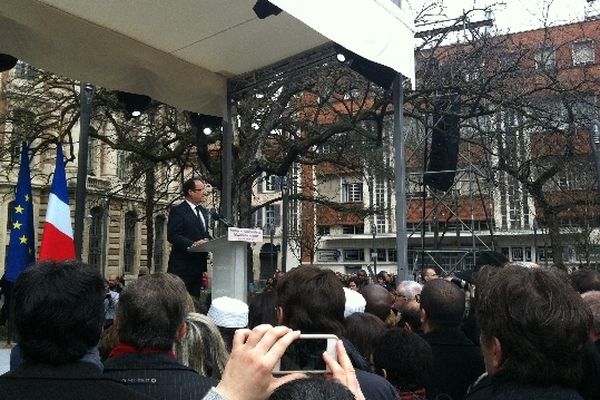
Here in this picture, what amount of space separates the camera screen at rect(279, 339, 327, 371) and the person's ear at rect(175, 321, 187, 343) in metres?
1.12

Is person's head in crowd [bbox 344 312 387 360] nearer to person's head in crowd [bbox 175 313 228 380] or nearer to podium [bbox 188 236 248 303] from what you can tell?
person's head in crowd [bbox 175 313 228 380]

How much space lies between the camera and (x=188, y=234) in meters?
5.54

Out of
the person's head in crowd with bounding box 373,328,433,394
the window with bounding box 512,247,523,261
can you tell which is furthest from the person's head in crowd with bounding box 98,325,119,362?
the window with bounding box 512,247,523,261

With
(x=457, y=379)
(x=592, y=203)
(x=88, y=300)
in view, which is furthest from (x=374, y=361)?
(x=592, y=203)

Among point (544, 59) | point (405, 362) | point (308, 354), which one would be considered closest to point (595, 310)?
point (405, 362)

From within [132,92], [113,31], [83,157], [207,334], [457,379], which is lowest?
[457,379]

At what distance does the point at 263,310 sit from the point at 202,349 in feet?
3.65

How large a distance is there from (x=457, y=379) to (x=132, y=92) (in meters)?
5.20

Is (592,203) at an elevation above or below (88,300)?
above

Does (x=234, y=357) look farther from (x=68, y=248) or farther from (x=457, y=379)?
(x=68, y=248)

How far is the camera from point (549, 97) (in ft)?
34.9

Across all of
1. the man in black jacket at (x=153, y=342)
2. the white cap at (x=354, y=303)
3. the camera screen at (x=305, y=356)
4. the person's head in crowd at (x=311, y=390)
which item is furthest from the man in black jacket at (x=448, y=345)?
the person's head in crowd at (x=311, y=390)

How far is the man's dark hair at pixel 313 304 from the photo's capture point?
246cm

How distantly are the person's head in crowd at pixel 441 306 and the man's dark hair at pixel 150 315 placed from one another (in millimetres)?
1609
